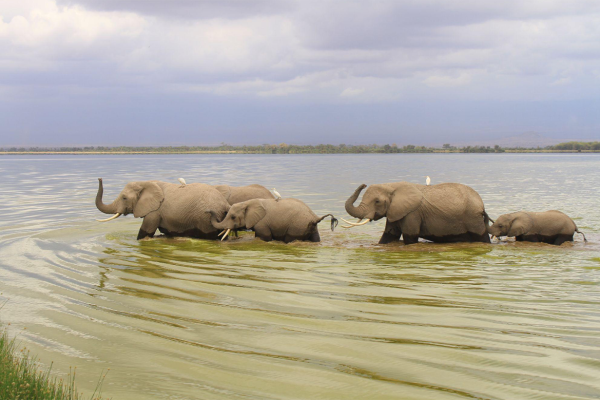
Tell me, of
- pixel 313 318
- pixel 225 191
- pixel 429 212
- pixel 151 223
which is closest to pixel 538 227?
pixel 429 212

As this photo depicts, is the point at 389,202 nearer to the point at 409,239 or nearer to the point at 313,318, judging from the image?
the point at 409,239

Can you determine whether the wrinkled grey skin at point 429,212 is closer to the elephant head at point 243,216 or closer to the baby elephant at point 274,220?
the baby elephant at point 274,220

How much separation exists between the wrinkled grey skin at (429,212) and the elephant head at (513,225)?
0.39 meters

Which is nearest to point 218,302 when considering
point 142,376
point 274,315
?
point 274,315

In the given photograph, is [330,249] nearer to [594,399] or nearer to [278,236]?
[278,236]

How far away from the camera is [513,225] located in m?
15.4

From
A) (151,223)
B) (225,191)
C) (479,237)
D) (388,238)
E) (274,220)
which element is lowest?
(388,238)

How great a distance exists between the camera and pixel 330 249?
48.2 ft

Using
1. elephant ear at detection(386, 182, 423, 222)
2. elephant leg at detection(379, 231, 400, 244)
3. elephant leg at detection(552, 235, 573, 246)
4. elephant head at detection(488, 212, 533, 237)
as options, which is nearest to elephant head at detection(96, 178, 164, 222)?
elephant leg at detection(379, 231, 400, 244)

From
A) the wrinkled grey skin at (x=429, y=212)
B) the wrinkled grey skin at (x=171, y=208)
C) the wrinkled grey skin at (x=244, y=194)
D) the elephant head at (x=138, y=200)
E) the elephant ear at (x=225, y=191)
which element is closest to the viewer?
the wrinkled grey skin at (x=429, y=212)

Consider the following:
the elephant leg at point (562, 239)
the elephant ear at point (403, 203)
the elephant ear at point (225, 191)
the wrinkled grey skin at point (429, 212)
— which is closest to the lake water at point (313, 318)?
the elephant leg at point (562, 239)

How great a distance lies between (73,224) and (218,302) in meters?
12.7

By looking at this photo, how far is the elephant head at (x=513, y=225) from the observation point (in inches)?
605

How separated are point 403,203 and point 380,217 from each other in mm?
789
